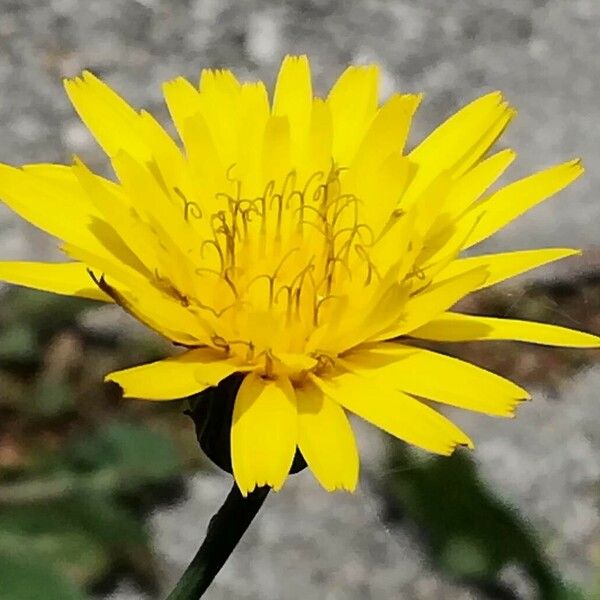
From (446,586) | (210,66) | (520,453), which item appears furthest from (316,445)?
(210,66)

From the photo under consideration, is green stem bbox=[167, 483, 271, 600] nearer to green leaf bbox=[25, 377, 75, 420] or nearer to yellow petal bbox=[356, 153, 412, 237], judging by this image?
yellow petal bbox=[356, 153, 412, 237]

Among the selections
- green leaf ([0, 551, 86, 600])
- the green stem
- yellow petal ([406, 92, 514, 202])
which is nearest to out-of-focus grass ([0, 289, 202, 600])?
green leaf ([0, 551, 86, 600])

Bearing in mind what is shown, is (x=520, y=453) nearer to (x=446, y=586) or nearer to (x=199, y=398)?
(x=446, y=586)

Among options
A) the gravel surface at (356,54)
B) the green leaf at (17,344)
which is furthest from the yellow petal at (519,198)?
the gravel surface at (356,54)

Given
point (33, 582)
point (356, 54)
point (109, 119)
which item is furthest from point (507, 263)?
point (356, 54)

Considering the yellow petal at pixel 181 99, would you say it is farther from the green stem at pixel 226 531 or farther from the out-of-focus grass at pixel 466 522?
the out-of-focus grass at pixel 466 522

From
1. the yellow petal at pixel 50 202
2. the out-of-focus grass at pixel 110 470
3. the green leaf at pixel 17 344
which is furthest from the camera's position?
the green leaf at pixel 17 344

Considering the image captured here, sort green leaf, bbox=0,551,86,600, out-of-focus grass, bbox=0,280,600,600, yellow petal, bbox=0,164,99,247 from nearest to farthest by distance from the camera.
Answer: yellow petal, bbox=0,164,99,247 < green leaf, bbox=0,551,86,600 < out-of-focus grass, bbox=0,280,600,600
